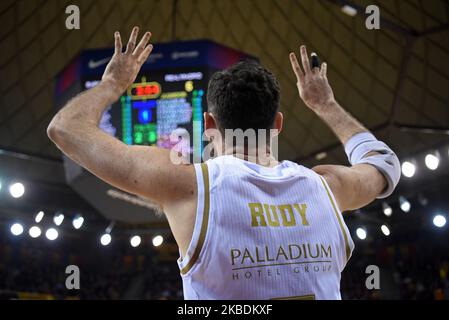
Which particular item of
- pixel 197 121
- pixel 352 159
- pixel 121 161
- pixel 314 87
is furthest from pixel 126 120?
pixel 121 161

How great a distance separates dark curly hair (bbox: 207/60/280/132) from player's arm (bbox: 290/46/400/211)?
1.23ft

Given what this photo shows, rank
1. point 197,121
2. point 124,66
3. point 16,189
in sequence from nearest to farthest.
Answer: point 124,66, point 197,121, point 16,189

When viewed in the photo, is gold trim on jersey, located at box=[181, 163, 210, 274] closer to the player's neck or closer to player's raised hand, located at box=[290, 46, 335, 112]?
the player's neck

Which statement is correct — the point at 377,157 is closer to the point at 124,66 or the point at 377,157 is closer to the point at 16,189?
the point at 124,66

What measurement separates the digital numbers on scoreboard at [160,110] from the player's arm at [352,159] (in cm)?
733

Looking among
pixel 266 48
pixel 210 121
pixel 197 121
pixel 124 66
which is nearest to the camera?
pixel 210 121

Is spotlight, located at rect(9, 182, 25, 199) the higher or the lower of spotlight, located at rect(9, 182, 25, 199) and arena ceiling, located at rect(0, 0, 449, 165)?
the lower

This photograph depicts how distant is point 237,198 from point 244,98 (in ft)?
1.23

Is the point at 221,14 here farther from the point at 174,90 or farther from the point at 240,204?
the point at 240,204

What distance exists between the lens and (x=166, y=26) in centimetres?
2205

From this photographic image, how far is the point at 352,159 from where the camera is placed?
2.43 metres

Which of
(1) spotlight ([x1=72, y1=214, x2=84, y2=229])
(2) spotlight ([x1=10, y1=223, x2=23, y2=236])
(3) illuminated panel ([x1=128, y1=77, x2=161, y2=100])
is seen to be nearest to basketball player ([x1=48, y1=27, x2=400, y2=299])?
(3) illuminated panel ([x1=128, y1=77, x2=161, y2=100])

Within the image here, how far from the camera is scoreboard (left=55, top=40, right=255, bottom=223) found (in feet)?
33.5
